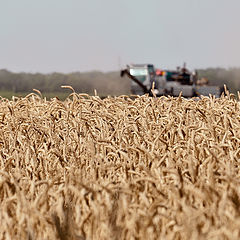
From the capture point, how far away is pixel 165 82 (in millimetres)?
32594

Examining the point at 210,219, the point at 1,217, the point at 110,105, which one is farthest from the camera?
the point at 110,105

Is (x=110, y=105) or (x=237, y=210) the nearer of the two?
(x=237, y=210)

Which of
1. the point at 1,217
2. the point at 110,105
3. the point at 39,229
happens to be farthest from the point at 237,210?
the point at 110,105

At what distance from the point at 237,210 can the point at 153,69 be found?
29144mm

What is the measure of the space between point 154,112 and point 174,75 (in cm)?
2804

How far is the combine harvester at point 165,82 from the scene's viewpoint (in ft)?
96.8

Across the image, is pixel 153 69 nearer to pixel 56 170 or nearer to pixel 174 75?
pixel 174 75

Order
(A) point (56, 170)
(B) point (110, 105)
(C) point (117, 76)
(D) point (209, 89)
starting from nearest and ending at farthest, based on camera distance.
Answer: (A) point (56, 170), (B) point (110, 105), (D) point (209, 89), (C) point (117, 76)

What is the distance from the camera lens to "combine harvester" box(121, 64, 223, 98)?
29.5 m

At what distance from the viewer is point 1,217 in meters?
3.11

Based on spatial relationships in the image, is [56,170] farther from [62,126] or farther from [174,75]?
[174,75]

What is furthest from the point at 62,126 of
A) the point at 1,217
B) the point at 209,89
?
the point at 209,89

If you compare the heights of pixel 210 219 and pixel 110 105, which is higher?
pixel 110 105

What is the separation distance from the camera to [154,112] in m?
5.93
